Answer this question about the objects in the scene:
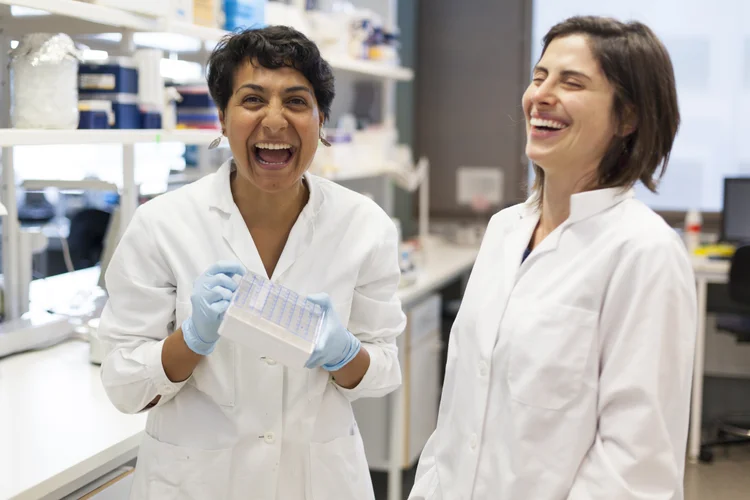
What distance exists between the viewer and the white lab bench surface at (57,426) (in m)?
1.36

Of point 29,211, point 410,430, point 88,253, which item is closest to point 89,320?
point 410,430

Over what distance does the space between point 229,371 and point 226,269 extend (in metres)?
0.18

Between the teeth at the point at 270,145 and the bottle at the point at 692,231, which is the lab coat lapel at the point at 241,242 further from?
the bottle at the point at 692,231

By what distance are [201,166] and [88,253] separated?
149 cm

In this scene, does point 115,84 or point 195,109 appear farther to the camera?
point 195,109

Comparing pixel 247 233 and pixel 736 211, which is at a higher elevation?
pixel 247 233

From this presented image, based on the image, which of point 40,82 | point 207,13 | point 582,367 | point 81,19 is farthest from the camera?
point 207,13

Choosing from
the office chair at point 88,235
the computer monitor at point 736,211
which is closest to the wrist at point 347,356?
the office chair at point 88,235

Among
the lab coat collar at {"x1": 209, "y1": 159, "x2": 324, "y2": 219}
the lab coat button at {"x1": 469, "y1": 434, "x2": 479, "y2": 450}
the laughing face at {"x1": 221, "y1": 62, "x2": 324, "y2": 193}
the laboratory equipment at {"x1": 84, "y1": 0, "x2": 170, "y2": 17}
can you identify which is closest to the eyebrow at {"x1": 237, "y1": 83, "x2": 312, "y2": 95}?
the laughing face at {"x1": 221, "y1": 62, "x2": 324, "y2": 193}

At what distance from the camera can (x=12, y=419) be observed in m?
1.59

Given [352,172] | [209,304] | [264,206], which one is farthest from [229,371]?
[352,172]

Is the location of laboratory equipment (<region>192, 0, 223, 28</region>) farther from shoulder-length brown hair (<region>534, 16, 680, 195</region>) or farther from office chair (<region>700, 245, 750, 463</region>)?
office chair (<region>700, 245, 750, 463</region>)

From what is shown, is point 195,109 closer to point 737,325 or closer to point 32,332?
point 32,332

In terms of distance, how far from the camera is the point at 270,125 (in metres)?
1.30
